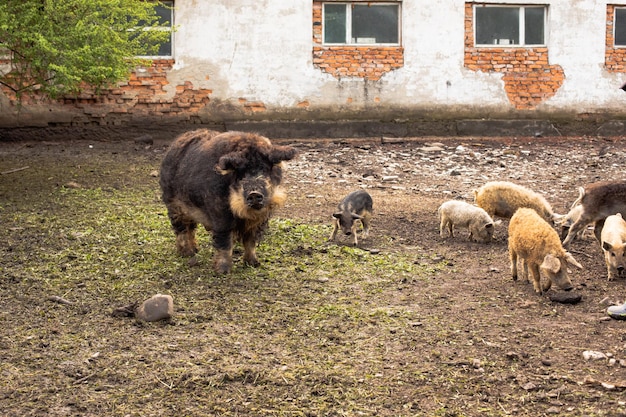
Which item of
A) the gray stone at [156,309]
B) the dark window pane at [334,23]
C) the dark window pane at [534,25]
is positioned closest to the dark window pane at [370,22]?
the dark window pane at [334,23]

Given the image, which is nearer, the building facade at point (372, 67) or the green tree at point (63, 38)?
the green tree at point (63, 38)

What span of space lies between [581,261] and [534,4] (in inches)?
406

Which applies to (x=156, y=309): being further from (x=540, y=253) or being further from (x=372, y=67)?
(x=372, y=67)

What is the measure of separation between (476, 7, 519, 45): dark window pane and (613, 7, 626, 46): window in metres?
2.27

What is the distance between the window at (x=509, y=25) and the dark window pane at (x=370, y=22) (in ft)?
6.31

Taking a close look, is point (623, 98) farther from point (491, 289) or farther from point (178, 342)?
point (178, 342)

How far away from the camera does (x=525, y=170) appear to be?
555 inches

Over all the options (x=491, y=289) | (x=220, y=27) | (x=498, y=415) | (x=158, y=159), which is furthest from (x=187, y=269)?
(x=220, y=27)

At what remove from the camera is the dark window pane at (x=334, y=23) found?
1712cm

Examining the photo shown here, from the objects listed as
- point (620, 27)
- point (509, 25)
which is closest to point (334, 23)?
→ point (509, 25)

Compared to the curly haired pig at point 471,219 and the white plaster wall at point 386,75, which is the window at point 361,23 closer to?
the white plaster wall at point 386,75

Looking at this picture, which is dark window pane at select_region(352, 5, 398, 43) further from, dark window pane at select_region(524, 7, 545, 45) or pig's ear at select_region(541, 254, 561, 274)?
pig's ear at select_region(541, 254, 561, 274)

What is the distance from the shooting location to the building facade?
16.6 m

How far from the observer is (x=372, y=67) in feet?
56.1
